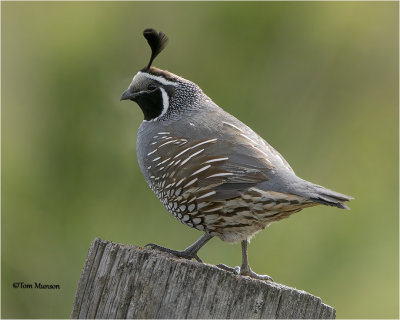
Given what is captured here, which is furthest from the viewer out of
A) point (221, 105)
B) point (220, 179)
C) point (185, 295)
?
point (221, 105)

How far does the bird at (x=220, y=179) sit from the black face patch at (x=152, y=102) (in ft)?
0.38

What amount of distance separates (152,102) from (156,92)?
0.09 m

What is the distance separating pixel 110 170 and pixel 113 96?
763mm

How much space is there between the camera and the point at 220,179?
4637mm

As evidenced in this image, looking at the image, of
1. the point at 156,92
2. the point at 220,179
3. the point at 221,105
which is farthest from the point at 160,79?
the point at 221,105

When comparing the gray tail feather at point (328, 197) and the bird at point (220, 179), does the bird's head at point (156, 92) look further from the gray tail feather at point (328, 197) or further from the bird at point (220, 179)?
the gray tail feather at point (328, 197)

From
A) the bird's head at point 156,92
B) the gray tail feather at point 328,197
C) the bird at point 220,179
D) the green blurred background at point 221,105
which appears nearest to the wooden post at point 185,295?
the gray tail feather at point 328,197

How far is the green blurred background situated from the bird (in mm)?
2050

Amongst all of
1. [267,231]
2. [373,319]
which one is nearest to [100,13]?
[267,231]

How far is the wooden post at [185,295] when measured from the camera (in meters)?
3.38

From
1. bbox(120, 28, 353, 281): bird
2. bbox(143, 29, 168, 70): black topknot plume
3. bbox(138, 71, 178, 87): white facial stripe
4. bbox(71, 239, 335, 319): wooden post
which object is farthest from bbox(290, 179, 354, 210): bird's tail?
bbox(143, 29, 168, 70): black topknot plume

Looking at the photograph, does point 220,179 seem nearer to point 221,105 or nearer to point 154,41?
point 154,41

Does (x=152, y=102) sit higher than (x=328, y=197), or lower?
higher

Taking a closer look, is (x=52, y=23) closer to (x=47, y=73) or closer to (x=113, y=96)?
(x=47, y=73)
